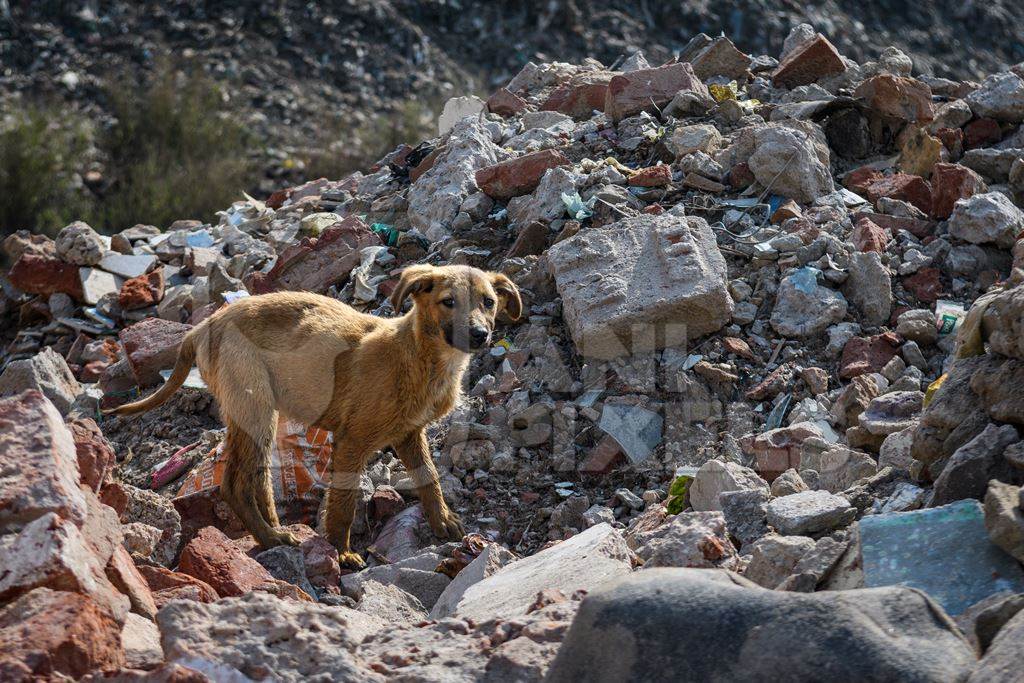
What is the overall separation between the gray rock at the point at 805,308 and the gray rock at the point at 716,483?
165 centimetres

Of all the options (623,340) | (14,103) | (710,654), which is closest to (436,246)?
(623,340)

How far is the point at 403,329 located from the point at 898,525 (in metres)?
3.09

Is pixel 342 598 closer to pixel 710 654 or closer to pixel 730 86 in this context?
pixel 710 654

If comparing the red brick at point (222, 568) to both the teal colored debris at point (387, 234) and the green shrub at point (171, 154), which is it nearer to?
the teal colored debris at point (387, 234)

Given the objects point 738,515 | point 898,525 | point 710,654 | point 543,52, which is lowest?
point 543,52

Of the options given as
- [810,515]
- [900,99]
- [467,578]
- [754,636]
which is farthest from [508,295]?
[900,99]

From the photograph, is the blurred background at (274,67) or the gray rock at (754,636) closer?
the gray rock at (754,636)

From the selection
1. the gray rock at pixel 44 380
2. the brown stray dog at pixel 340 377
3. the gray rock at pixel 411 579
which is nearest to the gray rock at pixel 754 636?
the gray rock at pixel 411 579

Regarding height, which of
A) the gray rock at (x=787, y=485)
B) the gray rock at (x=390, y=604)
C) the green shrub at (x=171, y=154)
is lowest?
the green shrub at (x=171, y=154)

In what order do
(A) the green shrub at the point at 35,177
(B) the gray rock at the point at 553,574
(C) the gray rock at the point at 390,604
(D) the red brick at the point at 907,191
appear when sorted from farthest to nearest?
(A) the green shrub at the point at 35,177, (D) the red brick at the point at 907,191, (C) the gray rock at the point at 390,604, (B) the gray rock at the point at 553,574

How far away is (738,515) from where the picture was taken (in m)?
4.45

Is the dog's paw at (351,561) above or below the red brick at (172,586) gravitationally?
below

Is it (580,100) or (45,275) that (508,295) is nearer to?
(580,100)

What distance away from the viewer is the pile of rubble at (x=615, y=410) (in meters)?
3.06
